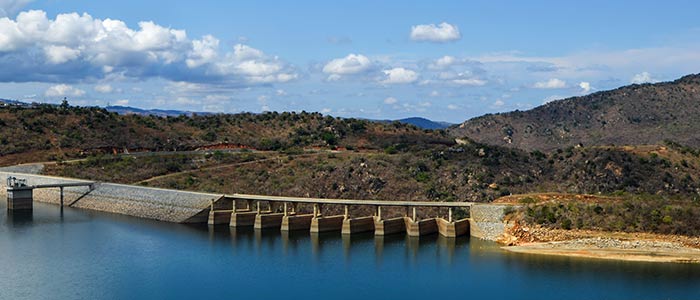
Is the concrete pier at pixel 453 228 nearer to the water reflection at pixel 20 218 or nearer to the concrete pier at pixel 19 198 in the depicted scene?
the water reflection at pixel 20 218

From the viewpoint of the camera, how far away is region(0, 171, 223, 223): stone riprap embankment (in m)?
81.6

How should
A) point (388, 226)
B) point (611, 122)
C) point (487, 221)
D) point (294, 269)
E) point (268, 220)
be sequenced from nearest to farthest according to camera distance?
point (294, 269), point (487, 221), point (388, 226), point (268, 220), point (611, 122)

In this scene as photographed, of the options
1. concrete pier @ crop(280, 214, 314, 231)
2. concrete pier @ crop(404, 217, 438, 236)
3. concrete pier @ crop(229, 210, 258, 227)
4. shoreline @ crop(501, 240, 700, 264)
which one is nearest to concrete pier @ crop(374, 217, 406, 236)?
concrete pier @ crop(404, 217, 438, 236)

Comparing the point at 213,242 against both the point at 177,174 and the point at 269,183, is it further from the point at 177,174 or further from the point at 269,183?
the point at 177,174

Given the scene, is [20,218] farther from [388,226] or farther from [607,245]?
[607,245]

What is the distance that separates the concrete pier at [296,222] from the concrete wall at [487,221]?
1558 centimetres

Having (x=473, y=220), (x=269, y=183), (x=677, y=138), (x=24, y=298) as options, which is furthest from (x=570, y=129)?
(x=24, y=298)

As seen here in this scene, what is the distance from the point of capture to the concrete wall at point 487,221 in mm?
71250

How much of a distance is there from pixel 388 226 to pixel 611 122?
379ft

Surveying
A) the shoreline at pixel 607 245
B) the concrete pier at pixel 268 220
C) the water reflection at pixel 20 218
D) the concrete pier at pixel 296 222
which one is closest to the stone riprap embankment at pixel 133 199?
the concrete pier at pixel 268 220

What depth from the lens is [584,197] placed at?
241 ft

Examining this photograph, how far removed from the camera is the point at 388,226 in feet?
247

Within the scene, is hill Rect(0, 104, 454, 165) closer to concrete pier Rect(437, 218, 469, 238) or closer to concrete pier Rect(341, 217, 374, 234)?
concrete pier Rect(341, 217, 374, 234)

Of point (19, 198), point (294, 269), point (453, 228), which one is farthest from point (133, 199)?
point (453, 228)
